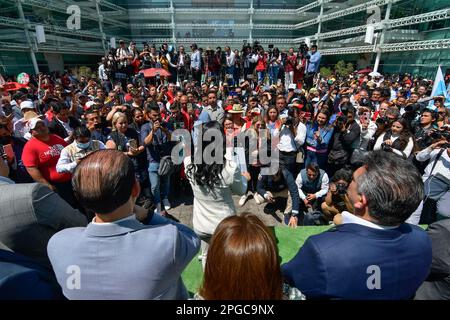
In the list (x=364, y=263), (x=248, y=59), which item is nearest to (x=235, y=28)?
(x=248, y=59)

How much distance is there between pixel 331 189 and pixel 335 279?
2.62 metres

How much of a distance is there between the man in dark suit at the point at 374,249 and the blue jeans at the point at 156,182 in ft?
11.1

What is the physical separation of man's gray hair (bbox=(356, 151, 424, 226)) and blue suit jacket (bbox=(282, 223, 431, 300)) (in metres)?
0.10

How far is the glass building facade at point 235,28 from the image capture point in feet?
71.6

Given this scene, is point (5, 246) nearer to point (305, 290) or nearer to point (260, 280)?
point (260, 280)

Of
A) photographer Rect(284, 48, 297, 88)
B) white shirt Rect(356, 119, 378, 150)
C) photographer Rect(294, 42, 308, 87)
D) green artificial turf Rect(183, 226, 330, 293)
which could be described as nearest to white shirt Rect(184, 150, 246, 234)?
green artificial turf Rect(183, 226, 330, 293)

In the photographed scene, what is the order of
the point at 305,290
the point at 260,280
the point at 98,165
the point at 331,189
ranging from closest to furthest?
1. the point at 260,280
2. the point at 98,165
3. the point at 305,290
4. the point at 331,189

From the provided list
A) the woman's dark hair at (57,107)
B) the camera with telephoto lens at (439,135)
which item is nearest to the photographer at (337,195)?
the camera with telephoto lens at (439,135)

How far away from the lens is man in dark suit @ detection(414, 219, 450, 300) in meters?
1.46

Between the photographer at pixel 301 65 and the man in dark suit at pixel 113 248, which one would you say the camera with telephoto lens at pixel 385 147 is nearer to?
the man in dark suit at pixel 113 248

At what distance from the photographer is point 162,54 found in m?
12.6
